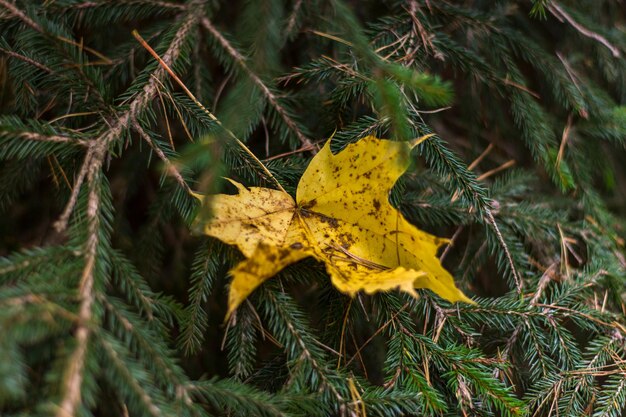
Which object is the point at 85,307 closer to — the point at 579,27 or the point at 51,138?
the point at 51,138

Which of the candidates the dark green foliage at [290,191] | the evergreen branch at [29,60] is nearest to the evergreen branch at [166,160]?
the dark green foliage at [290,191]

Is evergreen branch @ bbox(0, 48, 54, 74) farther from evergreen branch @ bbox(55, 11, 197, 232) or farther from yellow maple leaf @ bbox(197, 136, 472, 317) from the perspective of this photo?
yellow maple leaf @ bbox(197, 136, 472, 317)

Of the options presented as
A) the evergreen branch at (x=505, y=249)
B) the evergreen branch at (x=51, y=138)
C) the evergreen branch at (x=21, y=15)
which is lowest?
the evergreen branch at (x=505, y=249)

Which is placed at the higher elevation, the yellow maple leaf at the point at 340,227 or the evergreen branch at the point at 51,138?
the evergreen branch at the point at 51,138

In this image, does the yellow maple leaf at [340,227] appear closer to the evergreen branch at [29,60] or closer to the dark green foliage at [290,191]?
the dark green foliage at [290,191]

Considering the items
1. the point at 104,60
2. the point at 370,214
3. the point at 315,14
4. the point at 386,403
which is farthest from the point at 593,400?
the point at 104,60

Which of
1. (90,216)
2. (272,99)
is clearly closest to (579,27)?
(272,99)

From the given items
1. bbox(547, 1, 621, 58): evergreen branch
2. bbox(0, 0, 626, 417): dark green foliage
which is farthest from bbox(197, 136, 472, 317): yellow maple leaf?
bbox(547, 1, 621, 58): evergreen branch
